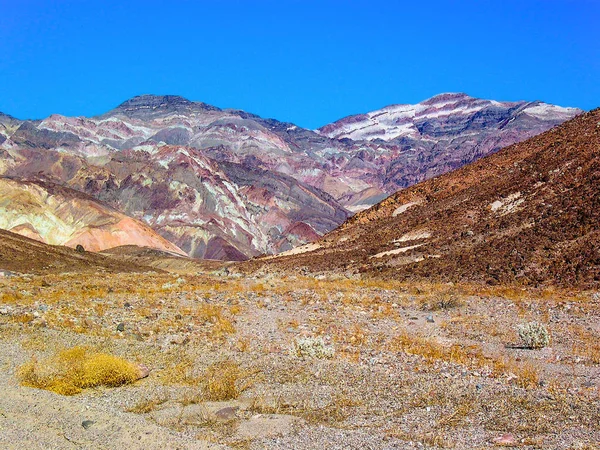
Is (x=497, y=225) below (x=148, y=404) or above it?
above

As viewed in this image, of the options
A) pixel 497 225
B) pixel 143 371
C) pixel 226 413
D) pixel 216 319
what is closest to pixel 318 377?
pixel 226 413

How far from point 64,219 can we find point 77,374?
132287 millimetres

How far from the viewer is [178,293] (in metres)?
26.3

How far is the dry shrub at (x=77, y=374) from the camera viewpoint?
36.1 ft

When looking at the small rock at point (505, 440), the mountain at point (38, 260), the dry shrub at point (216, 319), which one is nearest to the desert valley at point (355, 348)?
Answer: the small rock at point (505, 440)

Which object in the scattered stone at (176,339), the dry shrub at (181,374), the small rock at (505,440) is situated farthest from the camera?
the scattered stone at (176,339)

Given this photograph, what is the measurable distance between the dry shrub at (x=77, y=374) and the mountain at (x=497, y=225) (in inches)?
799

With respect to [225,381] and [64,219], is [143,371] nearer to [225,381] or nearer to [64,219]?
[225,381]

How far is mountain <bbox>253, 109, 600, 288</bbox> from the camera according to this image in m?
29.4

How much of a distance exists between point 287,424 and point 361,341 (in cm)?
654

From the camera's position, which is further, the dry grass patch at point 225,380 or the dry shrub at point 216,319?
the dry shrub at point 216,319

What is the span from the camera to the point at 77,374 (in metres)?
11.3

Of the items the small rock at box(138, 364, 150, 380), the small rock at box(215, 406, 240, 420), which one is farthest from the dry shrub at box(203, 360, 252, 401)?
the small rock at box(138, 364, 150, 380)

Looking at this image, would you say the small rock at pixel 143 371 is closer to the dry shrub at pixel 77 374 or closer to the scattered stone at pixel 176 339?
the dry shrub at pixel 77 374
